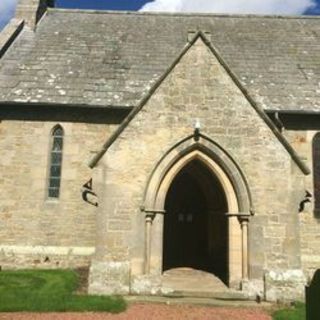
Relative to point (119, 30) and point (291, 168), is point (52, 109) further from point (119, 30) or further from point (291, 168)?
point (291, 168)

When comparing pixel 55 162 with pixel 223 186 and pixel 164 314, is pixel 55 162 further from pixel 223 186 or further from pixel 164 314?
pixel 164 314

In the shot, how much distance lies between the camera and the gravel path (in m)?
9.70

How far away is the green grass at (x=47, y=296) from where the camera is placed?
10359 millimetres

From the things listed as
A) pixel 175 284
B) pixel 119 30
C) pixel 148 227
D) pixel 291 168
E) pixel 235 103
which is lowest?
pixel 175 284

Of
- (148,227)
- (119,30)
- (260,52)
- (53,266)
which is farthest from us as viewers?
(119,30)

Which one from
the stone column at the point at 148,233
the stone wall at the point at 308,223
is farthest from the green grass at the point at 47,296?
the stone wall at the point at 308,223

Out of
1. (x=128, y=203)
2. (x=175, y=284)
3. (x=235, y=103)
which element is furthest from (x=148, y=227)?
(x=235, y=103)

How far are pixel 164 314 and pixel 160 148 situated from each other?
4.60 meters

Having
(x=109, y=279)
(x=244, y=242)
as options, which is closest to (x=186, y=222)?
(x=244, y=242)

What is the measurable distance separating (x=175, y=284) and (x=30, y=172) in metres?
7.10

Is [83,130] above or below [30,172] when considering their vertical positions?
above

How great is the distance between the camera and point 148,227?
12.4 meters

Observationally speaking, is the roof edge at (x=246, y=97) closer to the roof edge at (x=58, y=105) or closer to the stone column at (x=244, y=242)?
the stone column at (x=244, y=242)

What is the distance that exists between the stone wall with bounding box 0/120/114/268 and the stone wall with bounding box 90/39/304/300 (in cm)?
419
